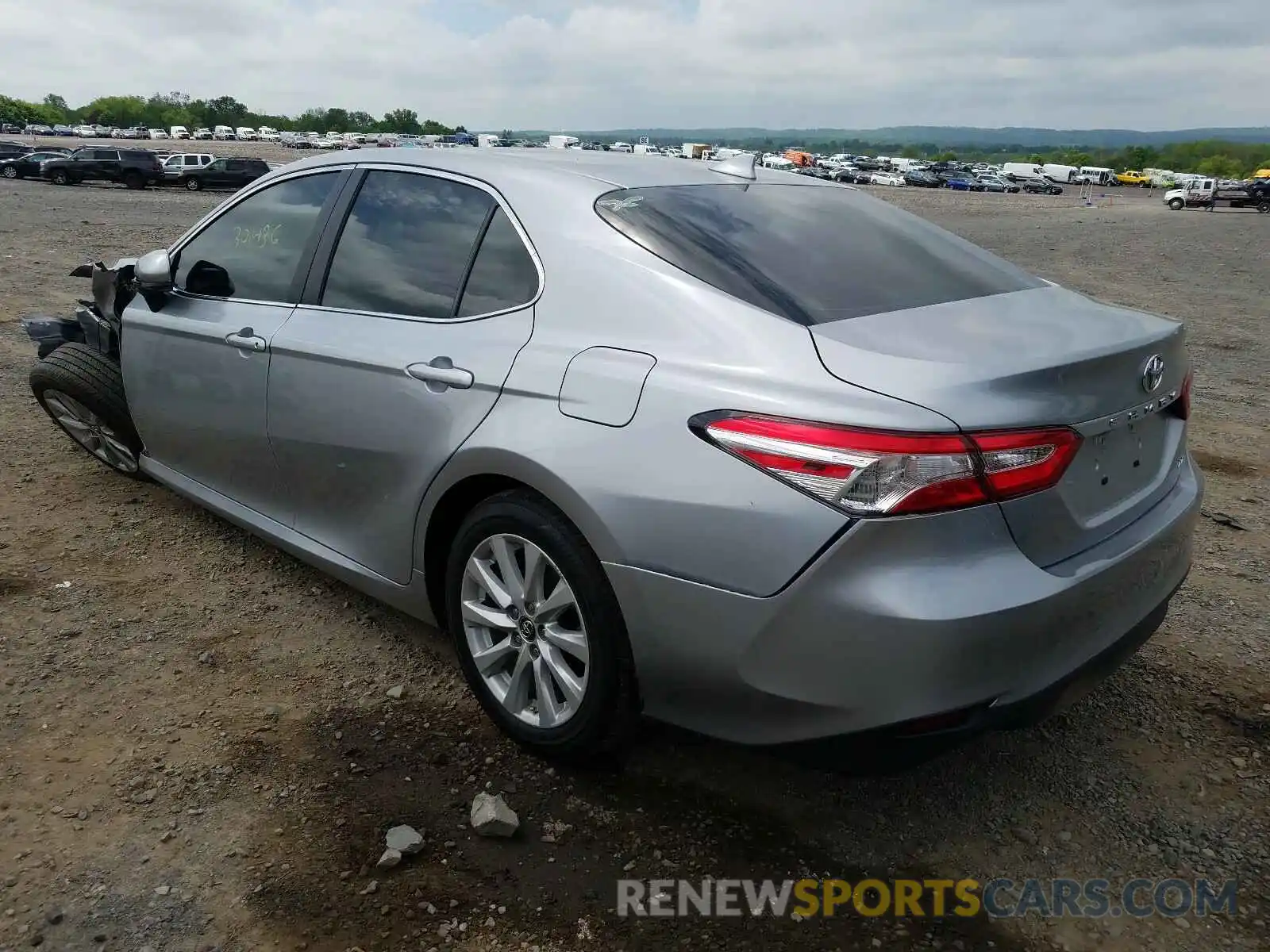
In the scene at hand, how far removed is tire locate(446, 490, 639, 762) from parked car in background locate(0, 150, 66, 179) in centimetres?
3892

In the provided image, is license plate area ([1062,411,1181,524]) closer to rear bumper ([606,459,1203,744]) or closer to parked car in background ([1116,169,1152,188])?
rear bumper ([606,459,1203,744])

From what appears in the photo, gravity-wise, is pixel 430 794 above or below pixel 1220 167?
below

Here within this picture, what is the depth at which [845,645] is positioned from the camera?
2074 millimetres

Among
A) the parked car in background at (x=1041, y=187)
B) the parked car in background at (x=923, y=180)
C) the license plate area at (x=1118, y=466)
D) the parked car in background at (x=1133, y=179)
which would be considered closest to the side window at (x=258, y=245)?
the license plate area at (x=1118, y=466)

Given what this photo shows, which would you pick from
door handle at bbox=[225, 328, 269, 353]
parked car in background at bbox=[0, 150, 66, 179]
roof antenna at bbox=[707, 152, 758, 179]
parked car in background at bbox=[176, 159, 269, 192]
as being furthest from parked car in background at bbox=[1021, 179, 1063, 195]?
door handle at bbox=[225, 328, 269, 353]

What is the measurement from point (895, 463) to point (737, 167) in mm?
1688

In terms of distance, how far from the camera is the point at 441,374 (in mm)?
2785

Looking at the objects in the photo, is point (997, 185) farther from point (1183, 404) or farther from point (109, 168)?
point (1183, 404)

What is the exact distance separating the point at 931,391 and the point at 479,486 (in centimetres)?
129

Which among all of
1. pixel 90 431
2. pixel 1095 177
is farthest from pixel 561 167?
pixel 1095 177

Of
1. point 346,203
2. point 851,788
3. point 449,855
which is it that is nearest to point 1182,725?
point 851,788

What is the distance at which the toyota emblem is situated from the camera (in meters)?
2.42

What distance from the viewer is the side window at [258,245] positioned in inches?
139

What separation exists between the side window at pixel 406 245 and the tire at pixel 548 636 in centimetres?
72
